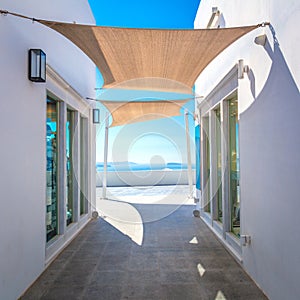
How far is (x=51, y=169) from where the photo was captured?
17.2 feet

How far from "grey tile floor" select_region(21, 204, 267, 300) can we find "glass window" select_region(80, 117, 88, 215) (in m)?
1.52

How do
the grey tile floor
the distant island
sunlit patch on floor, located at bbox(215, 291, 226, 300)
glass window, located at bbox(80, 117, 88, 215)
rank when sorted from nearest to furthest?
1. sunlit patch on floor, located at bbox(215, 291, 226, 300)
2. the grey tile floor
3. glass window, located at bbox(80, 117, 88, 215)
4. the distant island

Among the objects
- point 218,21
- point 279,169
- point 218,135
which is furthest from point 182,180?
point 279,169

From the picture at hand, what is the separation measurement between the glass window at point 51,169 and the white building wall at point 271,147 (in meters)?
3.18

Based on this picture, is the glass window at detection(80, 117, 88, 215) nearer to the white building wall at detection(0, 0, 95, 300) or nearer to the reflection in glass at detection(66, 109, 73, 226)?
the reflection in glass at detection(66, 109, 73, 226)

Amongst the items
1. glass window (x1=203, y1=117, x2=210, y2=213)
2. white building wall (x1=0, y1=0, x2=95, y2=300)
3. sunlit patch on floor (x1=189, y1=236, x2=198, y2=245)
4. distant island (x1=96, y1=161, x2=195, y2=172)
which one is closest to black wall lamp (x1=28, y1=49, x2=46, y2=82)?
white building wall (x1=0, y1=0, x2=95, y2=300)

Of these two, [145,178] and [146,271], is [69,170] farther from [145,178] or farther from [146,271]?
[145,178]

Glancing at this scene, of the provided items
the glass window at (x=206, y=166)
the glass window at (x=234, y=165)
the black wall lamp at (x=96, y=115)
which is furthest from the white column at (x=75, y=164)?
the glass window at (x=234, y=165)

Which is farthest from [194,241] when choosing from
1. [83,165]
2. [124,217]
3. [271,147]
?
[83,165]

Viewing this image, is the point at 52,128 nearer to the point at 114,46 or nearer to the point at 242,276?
the point at 114,46

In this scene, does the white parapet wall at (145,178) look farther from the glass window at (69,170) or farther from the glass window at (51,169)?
the glass window at (51,169)

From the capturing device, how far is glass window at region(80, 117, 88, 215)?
307 inches

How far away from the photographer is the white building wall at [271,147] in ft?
8.89

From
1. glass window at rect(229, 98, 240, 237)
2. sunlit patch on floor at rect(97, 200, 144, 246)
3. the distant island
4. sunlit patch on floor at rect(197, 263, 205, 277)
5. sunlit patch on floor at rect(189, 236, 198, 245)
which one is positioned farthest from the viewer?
the distant island
